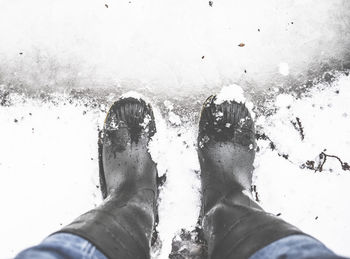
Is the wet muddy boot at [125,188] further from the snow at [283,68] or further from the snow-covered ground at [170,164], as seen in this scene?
the snow at [283,68]

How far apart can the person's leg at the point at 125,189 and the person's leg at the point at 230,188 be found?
0.77 feet

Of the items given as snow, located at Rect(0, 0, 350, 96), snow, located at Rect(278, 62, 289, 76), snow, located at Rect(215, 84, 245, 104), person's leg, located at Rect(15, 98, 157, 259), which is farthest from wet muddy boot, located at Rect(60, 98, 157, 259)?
snow, located at Rect(278, 62, 289, 76)

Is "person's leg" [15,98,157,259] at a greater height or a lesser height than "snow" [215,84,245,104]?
lesser

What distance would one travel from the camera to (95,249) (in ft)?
2.49

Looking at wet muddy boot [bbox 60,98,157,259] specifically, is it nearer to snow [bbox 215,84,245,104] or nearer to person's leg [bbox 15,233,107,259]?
person's leg [bbox 15,233,107,259]

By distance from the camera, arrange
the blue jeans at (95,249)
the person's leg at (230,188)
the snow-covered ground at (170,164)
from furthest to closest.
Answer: the snow-covered ground at (170,164), the person's leg at (230,188), the blue jeans at (95,249)

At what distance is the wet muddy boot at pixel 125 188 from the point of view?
32.0 inches

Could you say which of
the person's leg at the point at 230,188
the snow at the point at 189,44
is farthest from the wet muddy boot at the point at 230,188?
the snow at the point at 189,44

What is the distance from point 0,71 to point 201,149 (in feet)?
3.59

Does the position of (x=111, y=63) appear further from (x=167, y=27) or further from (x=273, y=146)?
(x=273, y=146)

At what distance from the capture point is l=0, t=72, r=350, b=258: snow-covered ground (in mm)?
1313

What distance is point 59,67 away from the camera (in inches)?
55.5

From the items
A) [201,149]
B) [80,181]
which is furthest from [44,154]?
A: [201,149]

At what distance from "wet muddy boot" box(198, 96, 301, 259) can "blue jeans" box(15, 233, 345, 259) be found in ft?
0.08
